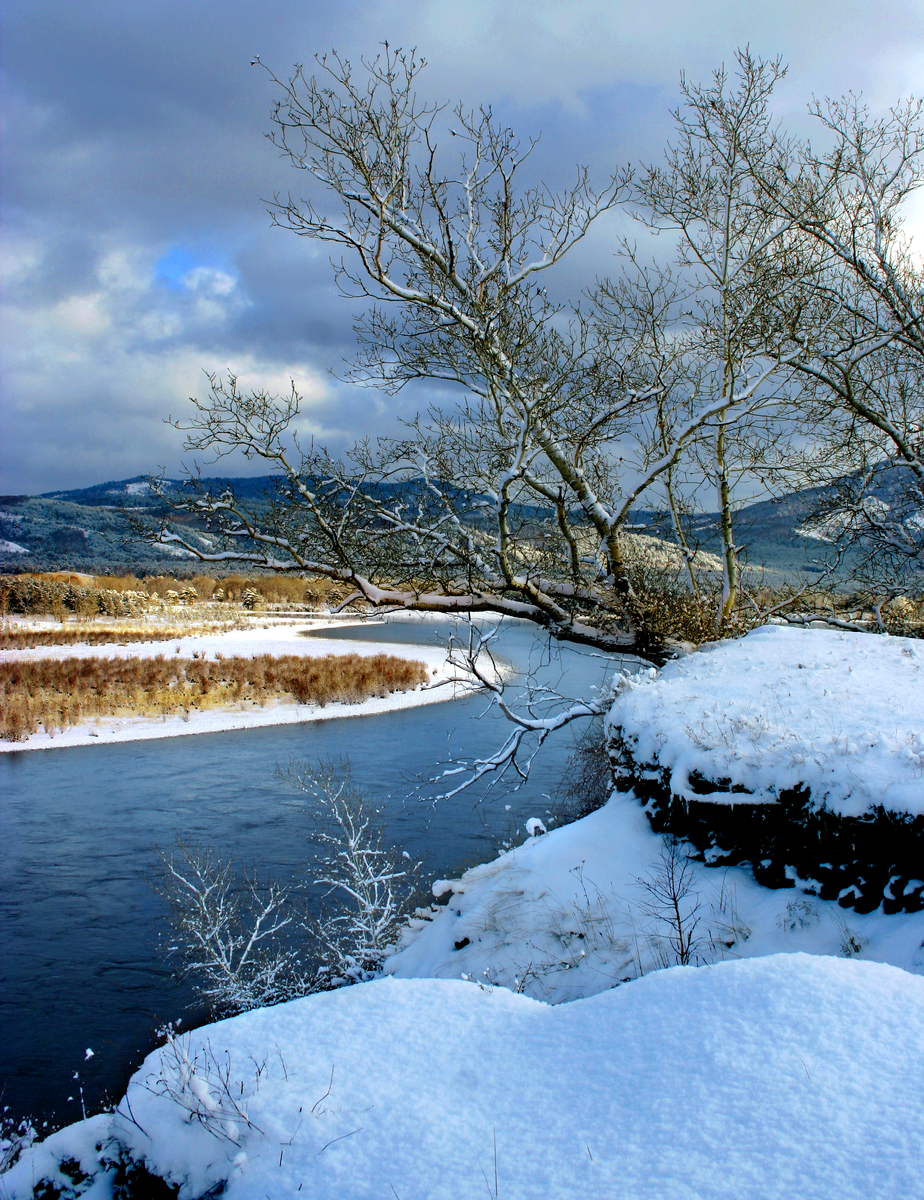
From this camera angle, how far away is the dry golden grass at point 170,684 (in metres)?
22.2

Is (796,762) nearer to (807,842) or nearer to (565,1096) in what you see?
(807,842)

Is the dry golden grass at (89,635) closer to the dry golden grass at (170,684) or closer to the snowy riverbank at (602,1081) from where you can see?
the dry golden grass at (170,684)

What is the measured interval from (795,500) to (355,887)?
9254mm

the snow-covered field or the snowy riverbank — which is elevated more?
the snowy riverbank

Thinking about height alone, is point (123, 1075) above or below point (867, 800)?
below

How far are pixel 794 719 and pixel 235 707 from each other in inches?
838

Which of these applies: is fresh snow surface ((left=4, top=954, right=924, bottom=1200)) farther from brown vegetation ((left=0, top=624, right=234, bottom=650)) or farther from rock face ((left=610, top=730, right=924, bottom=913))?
brown vegetation ((left=0, top=624, right=234, bottom=650))

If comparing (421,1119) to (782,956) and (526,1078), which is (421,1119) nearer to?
(526,1078)

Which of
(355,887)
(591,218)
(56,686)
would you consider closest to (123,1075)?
(355,887)

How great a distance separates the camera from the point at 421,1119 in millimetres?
2549

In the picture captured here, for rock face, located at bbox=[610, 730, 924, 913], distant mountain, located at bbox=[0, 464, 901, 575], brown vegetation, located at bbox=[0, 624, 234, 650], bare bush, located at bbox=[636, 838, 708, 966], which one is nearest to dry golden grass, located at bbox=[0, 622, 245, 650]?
brown vegetation, located at bbox=[0, 624, 234, 650]

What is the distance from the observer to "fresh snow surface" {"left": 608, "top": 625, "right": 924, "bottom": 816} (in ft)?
15.3

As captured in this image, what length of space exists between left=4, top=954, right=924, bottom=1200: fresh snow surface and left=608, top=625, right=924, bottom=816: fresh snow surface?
6.87 feet

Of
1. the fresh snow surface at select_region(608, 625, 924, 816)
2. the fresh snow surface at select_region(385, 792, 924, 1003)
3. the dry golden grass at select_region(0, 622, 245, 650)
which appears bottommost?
the dry golden grass at select_region(0, 622, 245, 650)
